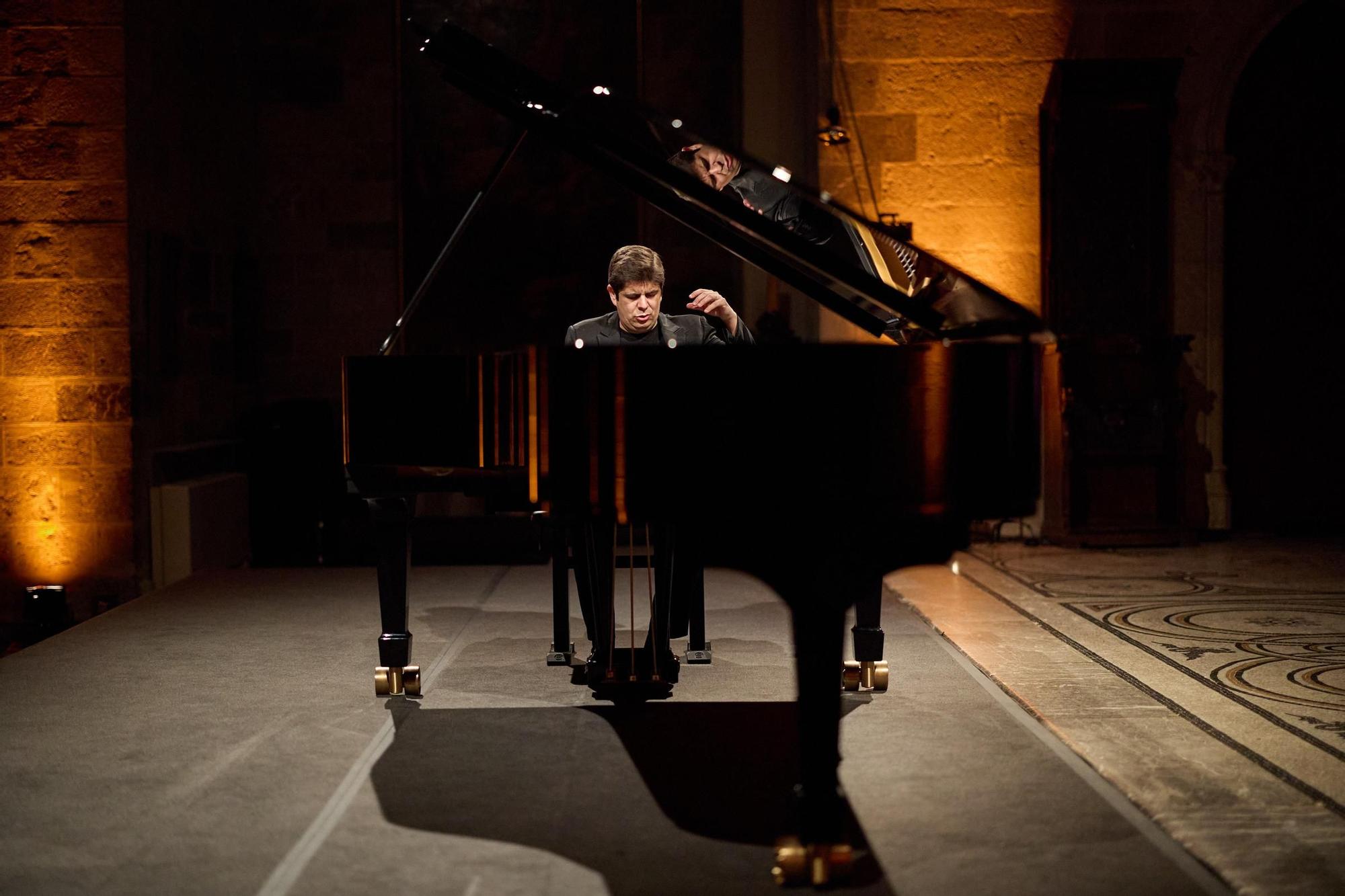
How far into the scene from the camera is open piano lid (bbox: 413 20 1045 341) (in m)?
2.28

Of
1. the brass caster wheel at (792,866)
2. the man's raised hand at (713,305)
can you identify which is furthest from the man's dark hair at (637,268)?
the brass caster wheel at (792,866)

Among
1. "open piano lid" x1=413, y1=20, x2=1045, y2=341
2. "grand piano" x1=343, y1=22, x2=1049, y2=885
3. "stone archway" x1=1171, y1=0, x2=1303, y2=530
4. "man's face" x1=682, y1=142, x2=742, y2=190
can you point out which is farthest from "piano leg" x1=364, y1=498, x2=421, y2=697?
"stone archway" x1=1171, y1=0, x2=1303, y2=530

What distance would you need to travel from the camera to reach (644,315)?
10.9 ft

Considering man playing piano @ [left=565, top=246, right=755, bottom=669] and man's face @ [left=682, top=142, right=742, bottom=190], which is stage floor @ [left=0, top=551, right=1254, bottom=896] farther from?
man's face @ [left=682, top=142, right=742, bottom=190]

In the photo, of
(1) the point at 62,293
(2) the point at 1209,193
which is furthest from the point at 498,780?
(2) the point at 1209,193

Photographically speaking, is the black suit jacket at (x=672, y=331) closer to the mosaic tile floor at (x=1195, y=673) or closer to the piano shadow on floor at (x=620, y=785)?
the piano shadow on floor at (x=620, y=785)

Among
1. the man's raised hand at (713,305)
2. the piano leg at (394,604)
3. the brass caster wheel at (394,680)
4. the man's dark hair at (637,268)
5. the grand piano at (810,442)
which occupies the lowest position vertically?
the brass caster wheel at (394,680)

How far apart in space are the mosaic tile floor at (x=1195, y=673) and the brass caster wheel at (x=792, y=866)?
685 mm

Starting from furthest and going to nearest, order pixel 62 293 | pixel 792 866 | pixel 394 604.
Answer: pixel 62 293 < pixel 394 604 < pixel 792 866

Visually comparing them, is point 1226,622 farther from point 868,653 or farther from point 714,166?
point 714,166

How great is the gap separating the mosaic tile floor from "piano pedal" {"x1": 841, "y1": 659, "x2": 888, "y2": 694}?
0.34m

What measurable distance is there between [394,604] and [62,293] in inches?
116

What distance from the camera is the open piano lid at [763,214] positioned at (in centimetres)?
228

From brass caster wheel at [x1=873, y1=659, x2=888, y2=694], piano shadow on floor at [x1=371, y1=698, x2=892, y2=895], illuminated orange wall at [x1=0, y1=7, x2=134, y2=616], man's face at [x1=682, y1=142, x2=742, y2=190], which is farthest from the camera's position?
illuminated orange wall at [x1=0, y1=7, x2=134, y2=616]
